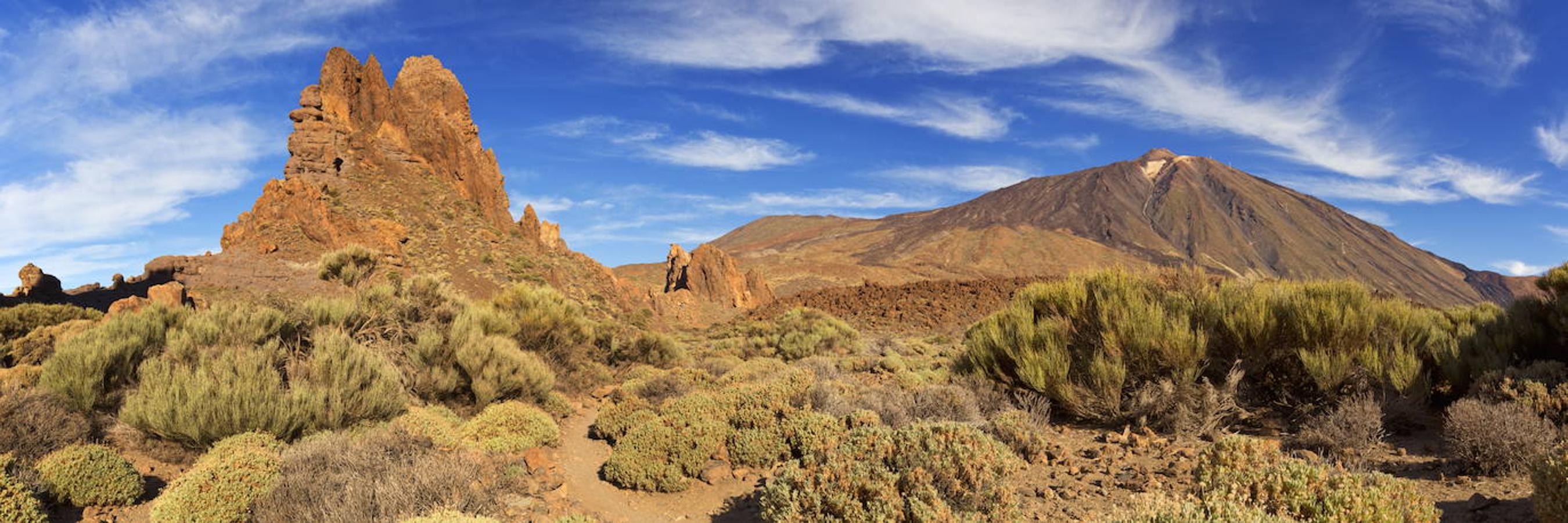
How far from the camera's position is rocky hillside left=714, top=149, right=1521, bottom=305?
89375mm

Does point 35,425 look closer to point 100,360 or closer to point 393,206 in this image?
point 100,360

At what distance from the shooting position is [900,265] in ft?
284

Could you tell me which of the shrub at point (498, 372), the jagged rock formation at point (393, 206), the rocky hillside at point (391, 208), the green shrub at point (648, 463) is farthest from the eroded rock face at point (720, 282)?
the green shrub at point (648, 463)

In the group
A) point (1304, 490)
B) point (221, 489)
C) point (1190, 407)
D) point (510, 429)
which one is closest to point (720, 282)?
point (510, 429)

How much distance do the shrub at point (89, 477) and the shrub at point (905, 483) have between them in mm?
4766

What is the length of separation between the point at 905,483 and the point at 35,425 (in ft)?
22.9

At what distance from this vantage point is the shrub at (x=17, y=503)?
4.11m

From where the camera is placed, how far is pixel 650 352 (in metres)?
16.1

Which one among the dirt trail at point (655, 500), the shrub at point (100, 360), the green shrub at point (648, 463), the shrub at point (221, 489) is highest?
the shrub at point (100, 360)

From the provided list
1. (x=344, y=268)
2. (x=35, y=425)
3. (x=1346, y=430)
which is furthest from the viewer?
(x=344, y=268)

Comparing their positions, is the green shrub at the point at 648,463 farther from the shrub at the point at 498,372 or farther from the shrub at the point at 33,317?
the shrub at the point at 33,317

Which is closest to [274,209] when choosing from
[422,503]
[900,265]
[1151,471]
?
[422,503]

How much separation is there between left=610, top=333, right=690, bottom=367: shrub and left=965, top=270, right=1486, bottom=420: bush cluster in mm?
9879

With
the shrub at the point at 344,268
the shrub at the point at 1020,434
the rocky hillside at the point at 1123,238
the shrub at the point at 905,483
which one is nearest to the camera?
the shrub at the point at 905,483
